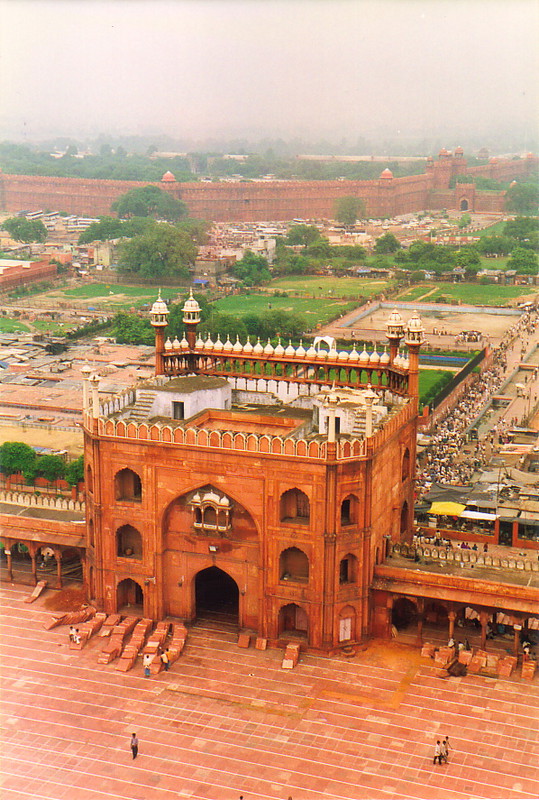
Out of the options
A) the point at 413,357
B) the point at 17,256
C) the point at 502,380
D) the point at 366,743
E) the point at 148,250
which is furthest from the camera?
the point at 17,256

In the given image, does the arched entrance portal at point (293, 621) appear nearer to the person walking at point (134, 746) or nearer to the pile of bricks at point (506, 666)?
the pile of bricks at point (506, 666)

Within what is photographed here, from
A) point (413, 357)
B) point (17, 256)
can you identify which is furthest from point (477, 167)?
point (413, 357)

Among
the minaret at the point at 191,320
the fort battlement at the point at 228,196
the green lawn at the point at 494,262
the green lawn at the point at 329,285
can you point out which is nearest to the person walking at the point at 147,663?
the minaret at the point at 191,320

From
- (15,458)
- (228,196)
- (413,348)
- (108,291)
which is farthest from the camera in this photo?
(228,196)

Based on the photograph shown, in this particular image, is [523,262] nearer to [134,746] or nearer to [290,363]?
[290,363]

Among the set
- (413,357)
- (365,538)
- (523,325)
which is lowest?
(523,325)

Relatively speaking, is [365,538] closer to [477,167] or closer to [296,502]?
[296,502]

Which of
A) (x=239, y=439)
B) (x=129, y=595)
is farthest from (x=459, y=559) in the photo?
(x=129, y=595)
